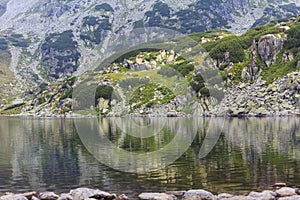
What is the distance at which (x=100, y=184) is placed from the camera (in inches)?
1537

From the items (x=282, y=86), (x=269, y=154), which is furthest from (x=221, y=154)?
(x=282, y=86)

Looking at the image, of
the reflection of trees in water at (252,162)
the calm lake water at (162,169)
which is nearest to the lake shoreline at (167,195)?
the calm lake water at (162,169)

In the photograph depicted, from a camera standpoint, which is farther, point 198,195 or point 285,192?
point 285,192

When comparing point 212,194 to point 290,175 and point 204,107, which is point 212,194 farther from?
point 204,107

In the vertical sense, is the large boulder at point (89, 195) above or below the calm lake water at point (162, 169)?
above

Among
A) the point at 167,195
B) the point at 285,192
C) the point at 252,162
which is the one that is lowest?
the point at 252,162

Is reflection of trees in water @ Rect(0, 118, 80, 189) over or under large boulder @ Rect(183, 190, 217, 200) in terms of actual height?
under

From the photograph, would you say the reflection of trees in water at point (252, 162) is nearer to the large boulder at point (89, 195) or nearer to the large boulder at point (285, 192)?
the large boulder at point (285, 192)

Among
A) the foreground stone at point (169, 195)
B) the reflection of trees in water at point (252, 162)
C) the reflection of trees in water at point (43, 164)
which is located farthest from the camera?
the reflection of trees in water at point (43, 164)

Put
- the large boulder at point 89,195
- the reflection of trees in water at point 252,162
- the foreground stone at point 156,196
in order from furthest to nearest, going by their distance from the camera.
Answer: the reflection of trees in water at point 252,162, the large boulder at point 89,195, the foreground stone at point 156,196

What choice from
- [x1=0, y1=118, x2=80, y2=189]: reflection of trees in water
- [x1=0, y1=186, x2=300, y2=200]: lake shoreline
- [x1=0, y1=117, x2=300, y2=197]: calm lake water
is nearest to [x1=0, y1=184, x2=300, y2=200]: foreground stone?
[x1=0, y1=186, x2=300, y2=200]: lake shoreline

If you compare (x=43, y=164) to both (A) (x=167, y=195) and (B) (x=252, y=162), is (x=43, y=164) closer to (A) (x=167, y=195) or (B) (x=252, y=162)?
(A) (x=167, y=195)

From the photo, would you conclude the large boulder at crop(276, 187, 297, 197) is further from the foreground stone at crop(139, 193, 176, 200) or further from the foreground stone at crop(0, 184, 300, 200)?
the foreground stone at crop(139, 193, 176, 200)

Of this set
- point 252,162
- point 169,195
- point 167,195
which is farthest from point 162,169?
point 167,195
